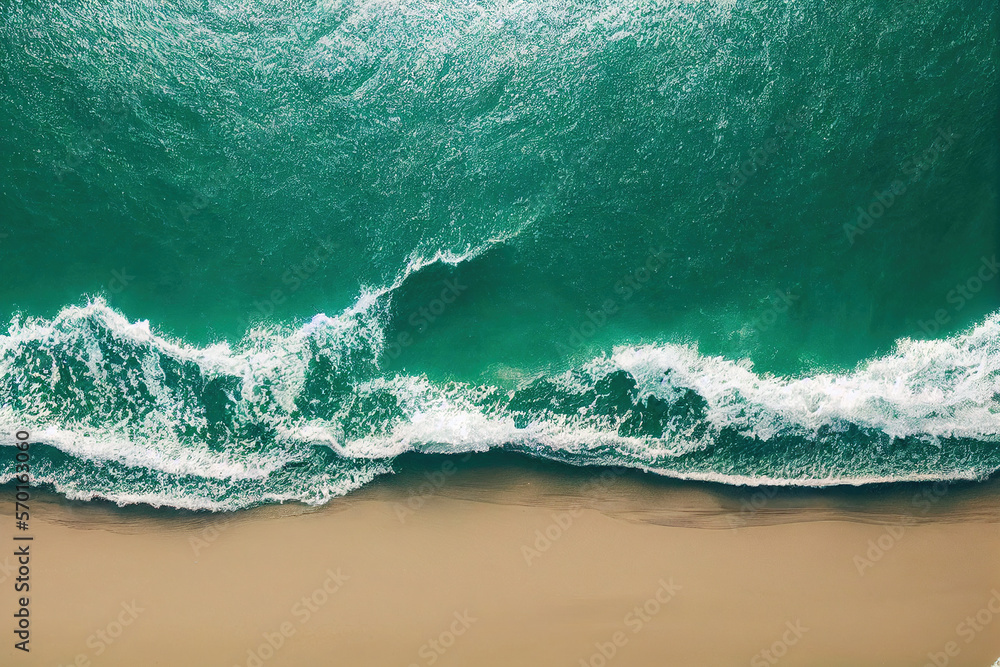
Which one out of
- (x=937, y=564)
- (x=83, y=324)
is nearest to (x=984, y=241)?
(x=937, y=564)

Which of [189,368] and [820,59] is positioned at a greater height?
[820,59]

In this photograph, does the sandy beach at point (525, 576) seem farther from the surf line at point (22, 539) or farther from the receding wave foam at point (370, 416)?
the receding wave foam at point (370, 416)

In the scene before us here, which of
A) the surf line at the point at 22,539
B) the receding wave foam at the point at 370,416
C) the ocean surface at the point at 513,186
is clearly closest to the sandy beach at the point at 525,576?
the surf line at the point at 22,539

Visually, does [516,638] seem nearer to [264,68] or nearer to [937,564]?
[937,564]

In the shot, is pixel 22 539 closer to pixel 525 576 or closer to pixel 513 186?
pixel 525 576

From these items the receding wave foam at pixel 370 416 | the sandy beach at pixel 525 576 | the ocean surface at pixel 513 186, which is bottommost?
the sandy beach at pixel 525 576
